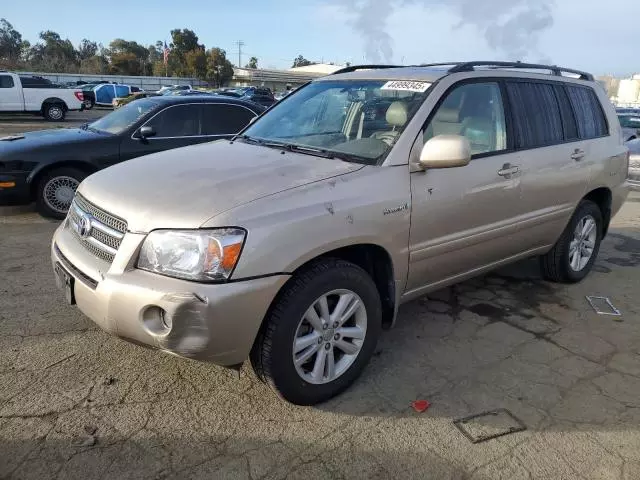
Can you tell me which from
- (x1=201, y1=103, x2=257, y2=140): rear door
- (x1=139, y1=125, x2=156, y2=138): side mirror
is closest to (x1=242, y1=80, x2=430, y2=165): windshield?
(x1=139, y1=125, x2=156, y2=138): side mirror

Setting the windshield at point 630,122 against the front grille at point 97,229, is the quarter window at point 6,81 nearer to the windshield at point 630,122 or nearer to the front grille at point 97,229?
the front grille at point 97,229

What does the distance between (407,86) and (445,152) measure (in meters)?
0.71

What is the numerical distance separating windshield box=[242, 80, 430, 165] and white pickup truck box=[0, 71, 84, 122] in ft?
69.5

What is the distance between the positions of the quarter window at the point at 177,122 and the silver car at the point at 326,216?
325cm

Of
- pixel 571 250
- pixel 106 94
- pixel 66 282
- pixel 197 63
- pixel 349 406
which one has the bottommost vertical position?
pixel 106 94

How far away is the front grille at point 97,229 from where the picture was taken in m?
2.67

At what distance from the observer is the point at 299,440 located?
8.55ft

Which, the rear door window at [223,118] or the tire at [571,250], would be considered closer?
the tire at [571,250]

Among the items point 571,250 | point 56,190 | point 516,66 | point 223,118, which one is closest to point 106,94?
point 223,118

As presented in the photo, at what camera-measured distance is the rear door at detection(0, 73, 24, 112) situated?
20.9m

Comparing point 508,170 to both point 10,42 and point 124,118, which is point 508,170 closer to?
point 124,118

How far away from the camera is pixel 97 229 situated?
2.83 meters

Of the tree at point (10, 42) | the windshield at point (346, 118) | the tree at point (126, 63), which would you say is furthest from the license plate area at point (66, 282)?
the tree at point (10, 42)

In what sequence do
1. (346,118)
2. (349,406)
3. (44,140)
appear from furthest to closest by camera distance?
(44,140)
(346,118)
(349,406)
